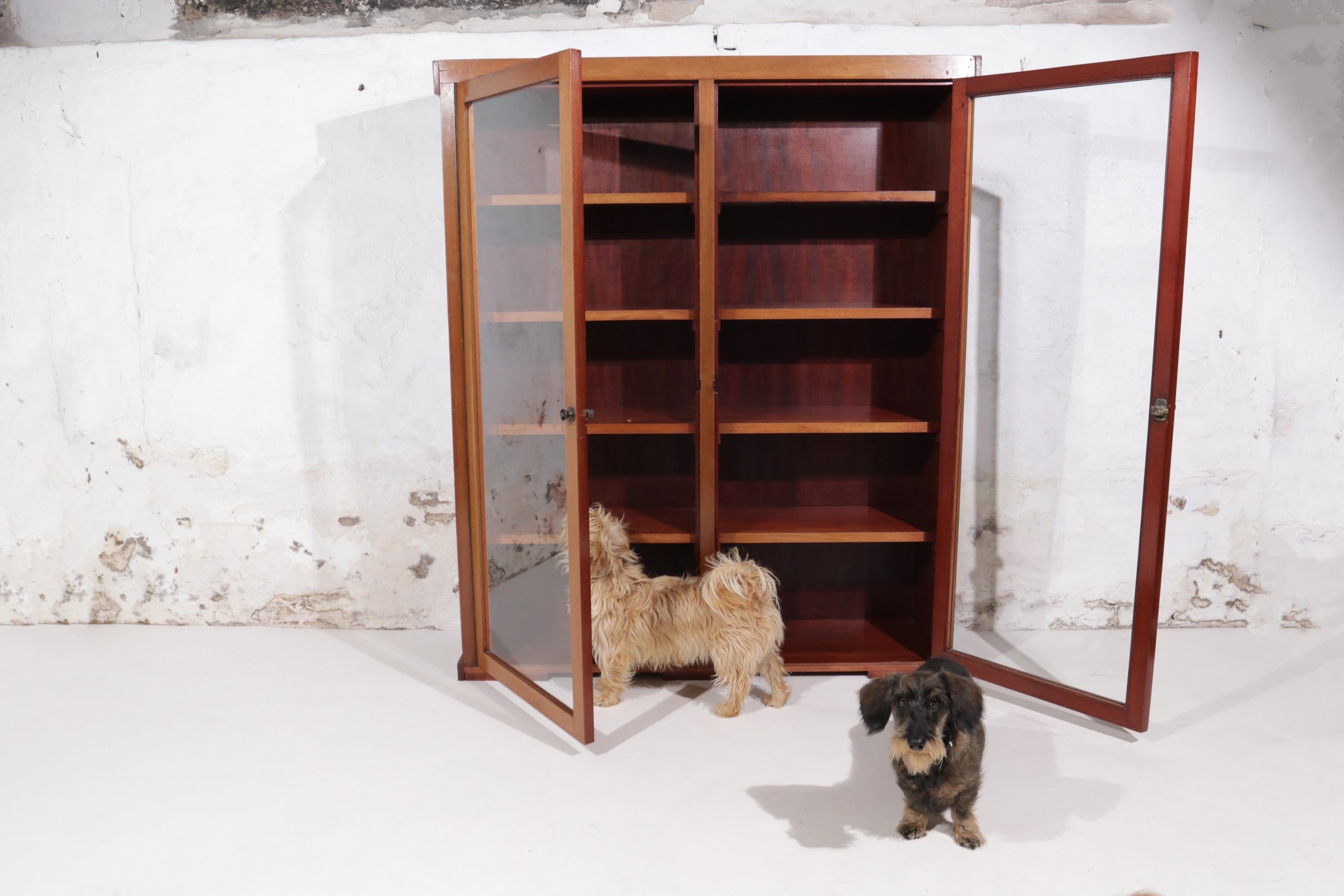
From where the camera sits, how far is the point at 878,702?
7.50ft

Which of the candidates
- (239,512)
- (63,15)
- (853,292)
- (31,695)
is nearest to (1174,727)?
(853,292)

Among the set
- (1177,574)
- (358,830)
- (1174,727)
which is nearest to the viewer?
(358,830)

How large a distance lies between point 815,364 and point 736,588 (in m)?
1.03

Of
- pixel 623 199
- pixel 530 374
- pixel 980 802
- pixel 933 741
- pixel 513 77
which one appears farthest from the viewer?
pixel 623 199

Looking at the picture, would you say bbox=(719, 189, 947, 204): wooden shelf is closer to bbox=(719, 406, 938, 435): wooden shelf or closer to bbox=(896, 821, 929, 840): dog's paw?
bbox=(719, 406, 938, 435): wooden shelf

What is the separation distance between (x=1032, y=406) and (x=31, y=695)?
11.7 ft

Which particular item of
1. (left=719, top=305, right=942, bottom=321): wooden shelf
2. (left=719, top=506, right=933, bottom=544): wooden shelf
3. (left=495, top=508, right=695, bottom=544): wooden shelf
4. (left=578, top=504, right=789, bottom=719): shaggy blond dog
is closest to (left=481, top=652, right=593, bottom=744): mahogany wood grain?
(left=578, top=504, right=789, bottom=719): shaggy blond dog

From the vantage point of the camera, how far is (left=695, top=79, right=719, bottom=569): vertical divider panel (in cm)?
309

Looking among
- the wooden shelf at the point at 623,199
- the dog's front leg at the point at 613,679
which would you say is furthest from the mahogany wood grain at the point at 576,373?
the wooden shelf at the point at 623,199

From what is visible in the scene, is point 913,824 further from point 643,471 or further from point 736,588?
point 643,471

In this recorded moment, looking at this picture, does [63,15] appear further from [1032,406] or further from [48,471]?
[1032,406]

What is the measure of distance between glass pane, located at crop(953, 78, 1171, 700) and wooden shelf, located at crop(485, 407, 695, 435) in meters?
0.99

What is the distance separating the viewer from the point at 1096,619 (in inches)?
115

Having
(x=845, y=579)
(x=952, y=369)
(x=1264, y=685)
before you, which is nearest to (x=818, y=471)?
(x=845, y=579)
